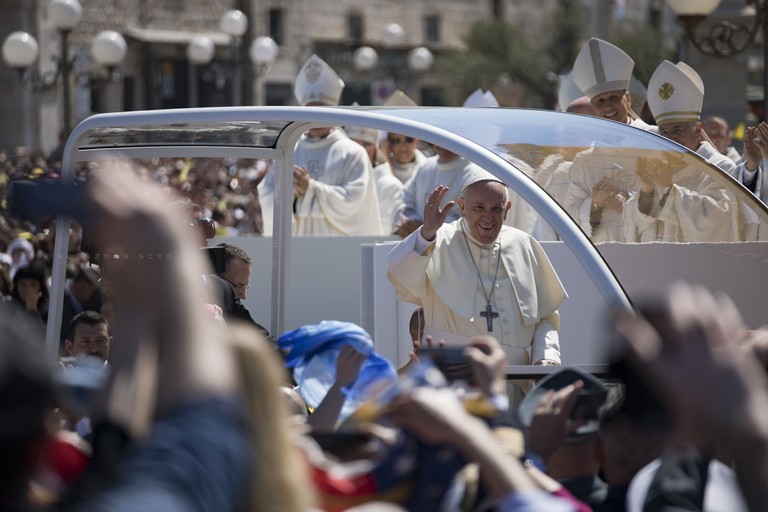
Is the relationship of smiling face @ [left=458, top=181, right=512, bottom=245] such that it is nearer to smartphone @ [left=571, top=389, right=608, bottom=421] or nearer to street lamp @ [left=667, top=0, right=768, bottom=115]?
smartphone @ [left=571, top=389, right=608, bottom=421]

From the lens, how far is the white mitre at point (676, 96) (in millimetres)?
7605

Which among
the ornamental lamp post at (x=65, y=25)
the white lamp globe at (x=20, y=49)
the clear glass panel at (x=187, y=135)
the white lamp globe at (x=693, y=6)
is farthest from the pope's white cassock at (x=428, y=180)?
the white lamp globe at (x=20, y=49)

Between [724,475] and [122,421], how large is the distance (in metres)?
1.17

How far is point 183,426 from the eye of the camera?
6.48ft

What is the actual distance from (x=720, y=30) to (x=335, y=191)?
Answer: 198 inches

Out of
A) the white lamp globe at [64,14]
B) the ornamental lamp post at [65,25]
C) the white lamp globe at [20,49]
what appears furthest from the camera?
the white lamp globe at [20,49]

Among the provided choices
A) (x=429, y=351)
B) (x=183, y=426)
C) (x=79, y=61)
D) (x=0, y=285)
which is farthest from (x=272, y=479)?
(x=79, y=61)

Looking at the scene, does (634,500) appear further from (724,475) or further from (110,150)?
(110,150)

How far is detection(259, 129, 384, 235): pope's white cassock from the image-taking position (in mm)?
8852

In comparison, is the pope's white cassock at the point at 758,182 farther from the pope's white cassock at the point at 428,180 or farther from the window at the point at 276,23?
the window at the point at 276,23

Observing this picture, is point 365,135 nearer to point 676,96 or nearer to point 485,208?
point 676,96

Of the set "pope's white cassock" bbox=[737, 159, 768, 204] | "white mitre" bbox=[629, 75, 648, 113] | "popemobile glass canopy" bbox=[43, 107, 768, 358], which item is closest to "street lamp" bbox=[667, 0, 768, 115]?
"white mitre" bbox=[629, 75, 648, 113]

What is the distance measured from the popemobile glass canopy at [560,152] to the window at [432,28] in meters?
48.9

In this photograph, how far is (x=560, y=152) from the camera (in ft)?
18.2
